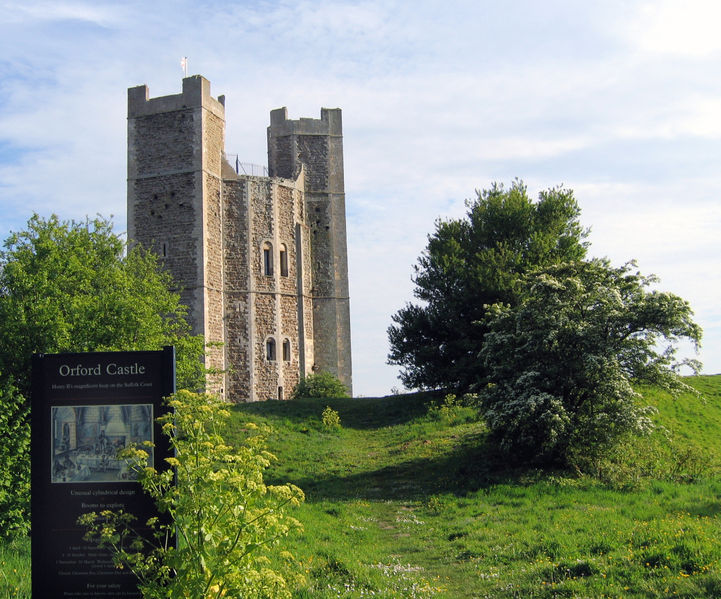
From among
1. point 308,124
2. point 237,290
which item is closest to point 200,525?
point 237,290

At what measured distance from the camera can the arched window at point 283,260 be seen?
3806 cm

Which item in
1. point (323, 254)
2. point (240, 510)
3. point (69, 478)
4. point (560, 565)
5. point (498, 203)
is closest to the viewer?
point (240, 510)

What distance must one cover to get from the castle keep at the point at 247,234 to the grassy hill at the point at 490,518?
12.0 m

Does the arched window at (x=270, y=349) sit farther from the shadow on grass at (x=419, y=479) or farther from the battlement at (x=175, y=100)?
the shadow on grass at (x=419, y=479)

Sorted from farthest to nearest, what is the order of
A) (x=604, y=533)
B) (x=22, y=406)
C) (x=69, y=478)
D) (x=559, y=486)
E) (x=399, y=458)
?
(x=399, y=458)
(x=559, y=486)
(x=22, y=406)
(x=604, y=533)
(x=69, y=478)

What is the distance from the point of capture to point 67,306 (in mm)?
17188

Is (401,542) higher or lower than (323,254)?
lower

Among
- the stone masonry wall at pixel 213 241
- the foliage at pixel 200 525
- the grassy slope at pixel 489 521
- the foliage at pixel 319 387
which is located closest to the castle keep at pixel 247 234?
the stone masonry wall at pixel 213 241

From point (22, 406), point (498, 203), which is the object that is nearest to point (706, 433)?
point (498, 203)

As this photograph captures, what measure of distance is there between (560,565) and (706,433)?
47.1 ft

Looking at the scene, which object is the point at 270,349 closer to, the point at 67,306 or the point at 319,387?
the point at 319,387

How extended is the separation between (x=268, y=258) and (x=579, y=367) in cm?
2338

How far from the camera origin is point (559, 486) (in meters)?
15.0

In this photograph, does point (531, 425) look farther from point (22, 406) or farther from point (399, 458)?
point (22, 406)
